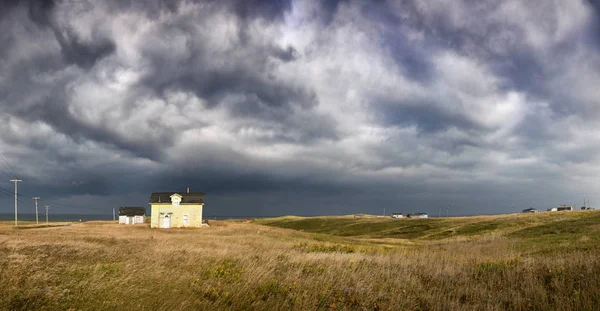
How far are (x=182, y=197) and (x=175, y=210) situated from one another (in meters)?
2.92

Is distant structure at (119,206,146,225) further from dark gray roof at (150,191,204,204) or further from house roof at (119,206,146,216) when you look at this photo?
dark gray roof at (150,191,204,204)

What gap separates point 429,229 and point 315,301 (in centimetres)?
7300

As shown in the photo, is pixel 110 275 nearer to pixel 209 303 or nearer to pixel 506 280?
pixel 209 303

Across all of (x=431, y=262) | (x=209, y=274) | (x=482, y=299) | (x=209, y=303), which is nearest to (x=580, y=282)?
(x=482, y=299)

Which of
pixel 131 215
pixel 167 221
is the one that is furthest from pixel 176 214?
pixel 131 215

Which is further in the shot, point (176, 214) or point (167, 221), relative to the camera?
point (176, 214)

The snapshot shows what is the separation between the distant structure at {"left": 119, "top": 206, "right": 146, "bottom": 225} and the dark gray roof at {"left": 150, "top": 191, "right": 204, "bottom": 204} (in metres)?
32.1

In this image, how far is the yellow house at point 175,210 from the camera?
71.4m

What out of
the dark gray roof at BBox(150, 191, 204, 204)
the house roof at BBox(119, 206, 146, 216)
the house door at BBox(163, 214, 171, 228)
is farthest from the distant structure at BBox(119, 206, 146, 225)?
the house door at BBox(163, 214, 171, 228)

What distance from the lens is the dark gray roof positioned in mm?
73000

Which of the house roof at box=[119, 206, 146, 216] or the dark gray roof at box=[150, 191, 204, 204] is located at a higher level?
the dark gray roof at box=[150, 191, 204, 204]

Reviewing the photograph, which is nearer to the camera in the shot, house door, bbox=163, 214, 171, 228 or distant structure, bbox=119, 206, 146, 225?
house door, bbox=163, 214, 171, 228

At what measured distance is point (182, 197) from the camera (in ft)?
242

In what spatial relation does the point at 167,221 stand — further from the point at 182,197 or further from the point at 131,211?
the point at 131,211
